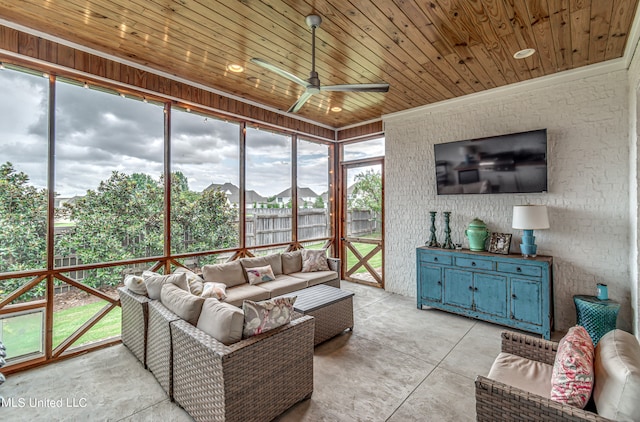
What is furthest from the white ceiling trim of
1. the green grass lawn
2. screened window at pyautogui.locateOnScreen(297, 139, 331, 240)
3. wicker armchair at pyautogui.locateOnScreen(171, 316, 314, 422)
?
the green grass lawn

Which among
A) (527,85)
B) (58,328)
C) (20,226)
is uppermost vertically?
(527,85)

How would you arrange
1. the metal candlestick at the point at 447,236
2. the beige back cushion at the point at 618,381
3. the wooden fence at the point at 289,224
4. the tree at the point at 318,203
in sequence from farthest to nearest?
the tree at the point at 318,203, the wooden fence at the point at 289,224, the metal candlestick at the point at 447,236, the beige back cushion at the point at 618,381

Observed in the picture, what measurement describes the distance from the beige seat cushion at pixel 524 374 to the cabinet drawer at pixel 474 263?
187cm

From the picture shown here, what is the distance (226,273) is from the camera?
3885 mm

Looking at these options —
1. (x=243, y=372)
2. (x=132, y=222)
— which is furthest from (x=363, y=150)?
(x=243, y=372)

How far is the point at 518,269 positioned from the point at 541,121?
1.91 meters

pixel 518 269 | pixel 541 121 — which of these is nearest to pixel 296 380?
pixel 518 269

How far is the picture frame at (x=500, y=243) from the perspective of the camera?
12.4 ft

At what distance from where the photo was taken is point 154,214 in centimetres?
364

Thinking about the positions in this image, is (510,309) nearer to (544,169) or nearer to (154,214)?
(544,169)

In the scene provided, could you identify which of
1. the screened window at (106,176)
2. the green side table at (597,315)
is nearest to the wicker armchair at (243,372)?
the screened window at (106,176)

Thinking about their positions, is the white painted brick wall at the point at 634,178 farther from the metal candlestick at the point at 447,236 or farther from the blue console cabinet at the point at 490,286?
the metal candlestick at the point at 447,236

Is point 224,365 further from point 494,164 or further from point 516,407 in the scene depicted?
point 494,164

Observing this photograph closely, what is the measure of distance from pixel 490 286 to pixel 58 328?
194 inches
